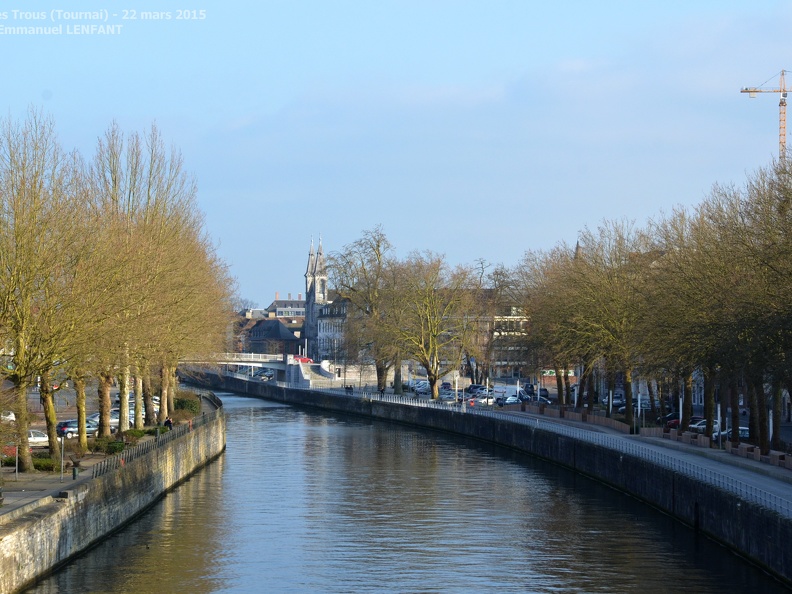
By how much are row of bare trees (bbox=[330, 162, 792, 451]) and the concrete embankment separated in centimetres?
502

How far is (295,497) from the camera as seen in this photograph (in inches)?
2103

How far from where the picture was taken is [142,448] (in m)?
50.1

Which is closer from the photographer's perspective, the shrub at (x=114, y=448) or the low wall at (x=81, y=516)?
the low wall at (x=81, y=516)

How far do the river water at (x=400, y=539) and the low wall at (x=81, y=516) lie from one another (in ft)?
2.00

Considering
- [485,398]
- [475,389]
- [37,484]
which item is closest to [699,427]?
[485,398]

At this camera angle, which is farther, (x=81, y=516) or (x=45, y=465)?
(x=45, y=465)

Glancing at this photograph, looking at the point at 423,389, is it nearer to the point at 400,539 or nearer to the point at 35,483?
the point at 400,539

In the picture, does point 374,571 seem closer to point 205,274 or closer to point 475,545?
point 475,545

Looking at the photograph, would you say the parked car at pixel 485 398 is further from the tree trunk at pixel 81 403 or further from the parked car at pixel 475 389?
the tree trunk at pixel 81 403

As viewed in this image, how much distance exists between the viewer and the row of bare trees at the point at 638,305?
45.1 metres

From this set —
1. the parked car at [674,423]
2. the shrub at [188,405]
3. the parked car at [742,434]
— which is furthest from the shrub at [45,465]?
the shrub at [188,405]

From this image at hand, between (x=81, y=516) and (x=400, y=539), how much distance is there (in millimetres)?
11321

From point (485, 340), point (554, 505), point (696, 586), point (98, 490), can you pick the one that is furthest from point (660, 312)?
point (485, 340)

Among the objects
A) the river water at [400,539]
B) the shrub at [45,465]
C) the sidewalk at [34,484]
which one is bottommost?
the river water at [400,539]
